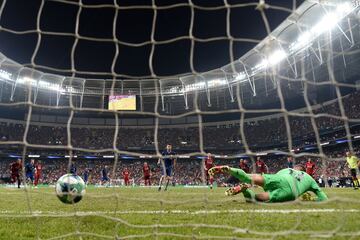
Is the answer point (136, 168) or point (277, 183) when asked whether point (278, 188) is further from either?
point (136, 168)

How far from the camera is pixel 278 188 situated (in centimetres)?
617

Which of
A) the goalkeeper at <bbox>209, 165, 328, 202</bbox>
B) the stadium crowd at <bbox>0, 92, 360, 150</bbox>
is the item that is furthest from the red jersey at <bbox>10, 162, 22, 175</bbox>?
the stadium crowd at <bbox>0, 92, 360, 150</bbox>

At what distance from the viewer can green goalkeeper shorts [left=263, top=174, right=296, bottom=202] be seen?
20.0ft

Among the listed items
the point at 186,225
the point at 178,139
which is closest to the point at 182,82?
the point at 178,139

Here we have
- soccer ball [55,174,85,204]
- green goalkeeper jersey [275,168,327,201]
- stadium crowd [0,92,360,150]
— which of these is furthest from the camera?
stadium crowd [0,92,360,150]

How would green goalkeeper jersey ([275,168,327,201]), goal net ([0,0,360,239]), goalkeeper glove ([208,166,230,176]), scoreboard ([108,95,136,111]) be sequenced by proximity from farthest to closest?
scoreboard ([108,95,136,111]), goal net ([0,0,360,239]), green goalkeeper jersey ([275,168,327,201]), goalkeeper glove ([208,166,230,176])

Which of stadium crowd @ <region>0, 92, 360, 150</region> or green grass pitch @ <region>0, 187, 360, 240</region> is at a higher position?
stadium crowd @ <region>0, 92, 360, 150</region>

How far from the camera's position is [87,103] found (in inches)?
1709

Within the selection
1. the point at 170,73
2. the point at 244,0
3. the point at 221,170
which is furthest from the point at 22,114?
the point at 221,170

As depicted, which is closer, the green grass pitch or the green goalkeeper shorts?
the green grass pitch

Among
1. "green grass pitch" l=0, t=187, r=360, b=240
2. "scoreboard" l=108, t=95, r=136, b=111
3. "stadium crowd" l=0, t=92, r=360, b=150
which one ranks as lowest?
"green grass pitch" l=0, t=187, r=360, b=240

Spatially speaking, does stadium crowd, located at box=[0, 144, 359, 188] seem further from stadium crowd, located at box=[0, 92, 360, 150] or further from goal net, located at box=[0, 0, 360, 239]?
stadium crowd, located at box=[0, 92, 360, 150]

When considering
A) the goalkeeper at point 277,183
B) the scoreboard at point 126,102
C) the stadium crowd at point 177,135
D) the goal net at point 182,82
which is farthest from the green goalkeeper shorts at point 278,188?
the scoreboard at point 126,102

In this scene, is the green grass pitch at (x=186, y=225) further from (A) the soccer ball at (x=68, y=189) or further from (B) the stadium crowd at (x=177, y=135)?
(B) the stadium crowd at (x=177, y=135)
